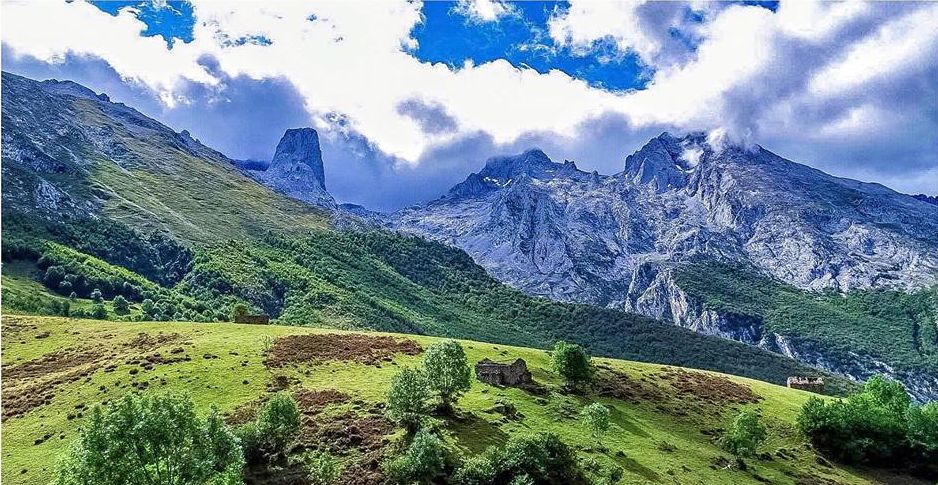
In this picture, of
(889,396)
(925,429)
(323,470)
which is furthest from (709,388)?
(323,470)

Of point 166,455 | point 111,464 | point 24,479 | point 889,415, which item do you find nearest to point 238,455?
point 166,455

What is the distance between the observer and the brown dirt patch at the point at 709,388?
110 metres

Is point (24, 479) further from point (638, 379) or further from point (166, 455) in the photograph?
Answer: point (638, 379)

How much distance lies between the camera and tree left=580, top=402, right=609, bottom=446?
8006 centimetres

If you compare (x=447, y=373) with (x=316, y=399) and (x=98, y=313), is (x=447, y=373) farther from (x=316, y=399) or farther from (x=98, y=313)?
(x=98, y=313)

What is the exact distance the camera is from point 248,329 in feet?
373

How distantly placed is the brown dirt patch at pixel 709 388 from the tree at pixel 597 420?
35.0 m

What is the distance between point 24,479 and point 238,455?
27.2 metres

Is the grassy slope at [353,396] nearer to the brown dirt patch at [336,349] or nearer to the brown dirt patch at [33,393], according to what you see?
the brown dirt patch at [33,393]

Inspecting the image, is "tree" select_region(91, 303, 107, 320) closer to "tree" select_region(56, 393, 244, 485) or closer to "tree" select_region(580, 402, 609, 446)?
"tree" select_region(56, 393, 244, 485)

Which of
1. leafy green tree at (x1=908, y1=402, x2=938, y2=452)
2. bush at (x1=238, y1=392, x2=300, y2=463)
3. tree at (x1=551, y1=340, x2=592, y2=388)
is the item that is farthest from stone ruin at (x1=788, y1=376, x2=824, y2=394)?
bush at (x1=238, y1=392, x2=300, y2=463)

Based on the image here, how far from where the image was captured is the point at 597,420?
80.1m

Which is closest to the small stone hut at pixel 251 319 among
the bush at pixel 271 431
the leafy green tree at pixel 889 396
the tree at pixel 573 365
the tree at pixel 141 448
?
the bush at pixel 271 431

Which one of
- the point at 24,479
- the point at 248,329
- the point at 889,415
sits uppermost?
the point at 889,415
